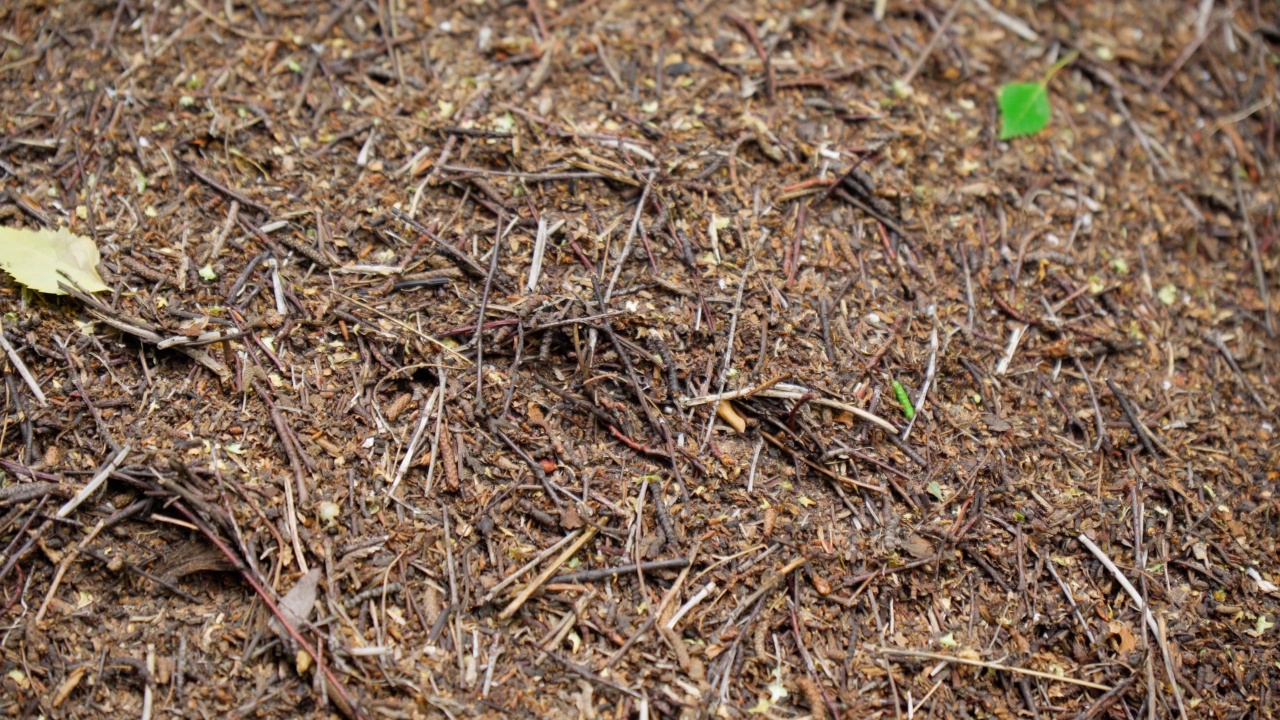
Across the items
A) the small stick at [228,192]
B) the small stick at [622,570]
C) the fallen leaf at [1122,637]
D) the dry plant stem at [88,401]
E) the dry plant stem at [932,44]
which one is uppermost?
the dry plant stem at [932,44]

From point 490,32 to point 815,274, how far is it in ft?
4.49

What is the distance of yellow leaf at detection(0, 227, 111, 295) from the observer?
7.55 ft

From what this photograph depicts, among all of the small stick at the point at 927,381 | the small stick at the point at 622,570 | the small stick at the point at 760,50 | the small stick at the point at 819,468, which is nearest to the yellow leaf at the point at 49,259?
the small stick at the point at 622,570

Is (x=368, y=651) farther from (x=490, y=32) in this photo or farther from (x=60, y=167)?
(x=490, y=32)

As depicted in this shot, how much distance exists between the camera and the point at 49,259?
92.4 inches

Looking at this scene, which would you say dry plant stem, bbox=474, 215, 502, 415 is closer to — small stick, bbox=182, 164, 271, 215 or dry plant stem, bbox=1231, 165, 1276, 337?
small stick, bbox=182, 164, 271, 215

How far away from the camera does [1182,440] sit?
8.68 feet

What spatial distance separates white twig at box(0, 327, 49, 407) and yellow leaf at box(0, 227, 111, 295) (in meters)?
0.16

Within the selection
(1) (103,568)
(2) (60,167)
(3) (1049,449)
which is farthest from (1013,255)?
(2) (60,167)

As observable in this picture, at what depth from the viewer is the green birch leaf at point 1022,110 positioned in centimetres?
304

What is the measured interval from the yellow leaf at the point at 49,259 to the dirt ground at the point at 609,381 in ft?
0.17

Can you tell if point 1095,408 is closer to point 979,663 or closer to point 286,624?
point 979,663

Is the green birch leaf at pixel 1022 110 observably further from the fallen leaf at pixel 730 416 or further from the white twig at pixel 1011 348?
the fallen leaf at pixel 730 416

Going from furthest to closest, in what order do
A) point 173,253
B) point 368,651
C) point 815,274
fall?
point 815,274, point 173,253, point 368,651
